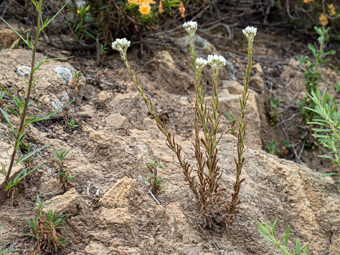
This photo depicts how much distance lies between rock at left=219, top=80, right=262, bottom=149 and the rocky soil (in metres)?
0.01

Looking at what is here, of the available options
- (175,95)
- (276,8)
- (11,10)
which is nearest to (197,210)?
(175,95)

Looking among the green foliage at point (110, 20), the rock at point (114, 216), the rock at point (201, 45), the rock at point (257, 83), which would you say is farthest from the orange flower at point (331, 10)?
the rock at point (114, 216)

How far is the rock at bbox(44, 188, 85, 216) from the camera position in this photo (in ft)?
6.77

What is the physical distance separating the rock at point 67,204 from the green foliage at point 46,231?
3.1 inches

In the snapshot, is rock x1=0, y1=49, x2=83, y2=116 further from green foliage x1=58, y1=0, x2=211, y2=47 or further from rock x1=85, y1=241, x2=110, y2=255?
rock x1=85, y1=241, x2=110, y2=255

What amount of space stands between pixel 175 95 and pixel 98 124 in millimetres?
934

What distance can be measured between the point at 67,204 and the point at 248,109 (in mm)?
2147

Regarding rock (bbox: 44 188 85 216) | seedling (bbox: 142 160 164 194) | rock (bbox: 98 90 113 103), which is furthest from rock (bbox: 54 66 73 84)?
rock (bbox: 44 188 85 216)

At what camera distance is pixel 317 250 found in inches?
97.5

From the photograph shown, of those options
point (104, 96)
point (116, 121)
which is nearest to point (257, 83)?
point (104, 96)

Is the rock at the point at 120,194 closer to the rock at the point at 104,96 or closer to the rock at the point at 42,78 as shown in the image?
the rock at the point at 42,78

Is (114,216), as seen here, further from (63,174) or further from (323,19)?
(323,19)

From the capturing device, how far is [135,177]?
95.0 inches

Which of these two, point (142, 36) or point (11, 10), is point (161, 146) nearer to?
point (142, 36)
